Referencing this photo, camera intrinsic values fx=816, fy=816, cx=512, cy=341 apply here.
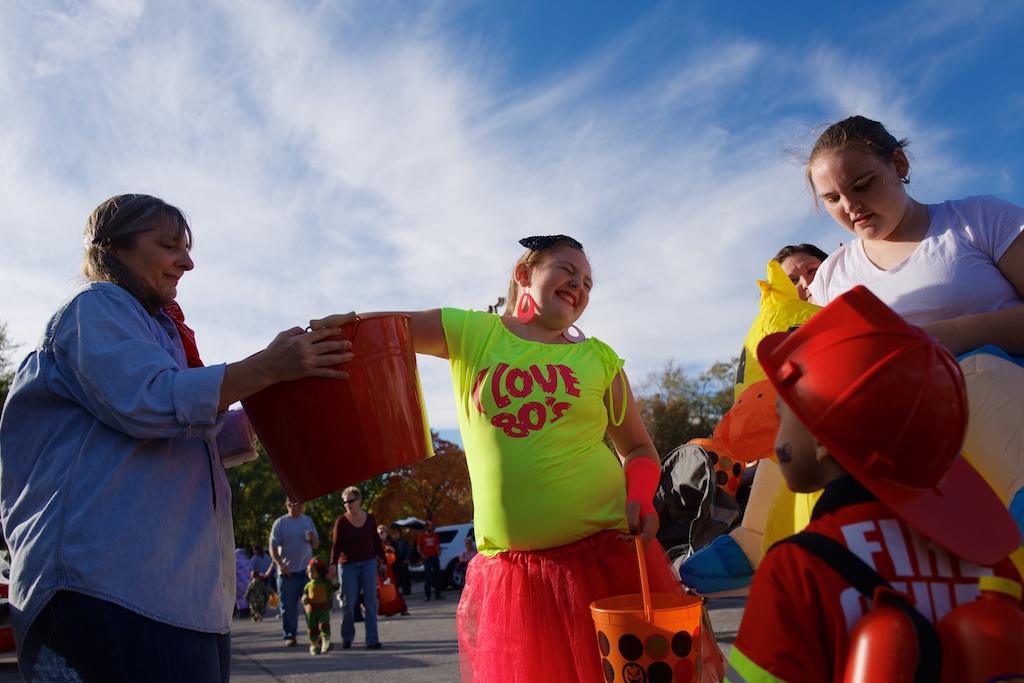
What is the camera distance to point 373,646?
8680 millimetres

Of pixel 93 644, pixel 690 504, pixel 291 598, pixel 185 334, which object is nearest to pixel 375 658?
pixel 291 598

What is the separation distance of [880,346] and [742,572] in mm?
902

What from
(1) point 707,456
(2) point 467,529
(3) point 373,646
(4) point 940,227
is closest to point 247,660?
(3) point 373,646

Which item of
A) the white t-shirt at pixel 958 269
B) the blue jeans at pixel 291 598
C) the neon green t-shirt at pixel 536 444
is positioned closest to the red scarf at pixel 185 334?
the neon green t-shirt at pixel 536 444

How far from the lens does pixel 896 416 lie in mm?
1241

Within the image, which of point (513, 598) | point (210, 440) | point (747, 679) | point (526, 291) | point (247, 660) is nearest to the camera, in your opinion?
point (747, 679)

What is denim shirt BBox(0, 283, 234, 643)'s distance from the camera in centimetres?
174

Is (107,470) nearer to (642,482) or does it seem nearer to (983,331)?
(642,482)

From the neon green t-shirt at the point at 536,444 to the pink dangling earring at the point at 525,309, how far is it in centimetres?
16

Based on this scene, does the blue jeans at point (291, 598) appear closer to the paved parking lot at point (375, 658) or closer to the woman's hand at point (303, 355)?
the paved parking lot at point (375, 658)

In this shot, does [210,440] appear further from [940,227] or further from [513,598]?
[940,227]

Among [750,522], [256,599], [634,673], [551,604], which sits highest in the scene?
[750,522]

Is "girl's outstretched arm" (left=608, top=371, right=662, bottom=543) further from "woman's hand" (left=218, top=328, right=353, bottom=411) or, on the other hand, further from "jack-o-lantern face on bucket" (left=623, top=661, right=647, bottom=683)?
"woman's hand" (left=218, top=328, right=353, bottom=411)

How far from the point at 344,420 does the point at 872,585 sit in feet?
4.40
